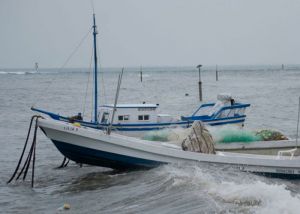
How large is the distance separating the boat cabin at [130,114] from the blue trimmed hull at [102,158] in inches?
173

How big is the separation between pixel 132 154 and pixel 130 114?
573 centimetres

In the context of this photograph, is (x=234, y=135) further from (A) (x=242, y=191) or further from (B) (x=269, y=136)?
(A) (x=242, y=191)

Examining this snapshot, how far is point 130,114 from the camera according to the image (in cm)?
2264

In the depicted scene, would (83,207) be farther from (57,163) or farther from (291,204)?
(57,163)

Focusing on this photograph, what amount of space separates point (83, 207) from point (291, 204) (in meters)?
5.22

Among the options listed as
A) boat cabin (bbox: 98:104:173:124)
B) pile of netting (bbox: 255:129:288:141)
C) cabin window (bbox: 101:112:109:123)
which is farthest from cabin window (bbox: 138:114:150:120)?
pile of netting (bbox: 255:129:288:141)

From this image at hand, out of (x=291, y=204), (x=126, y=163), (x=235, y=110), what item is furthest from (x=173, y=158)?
(x=235, y=110)

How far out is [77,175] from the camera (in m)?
18.7

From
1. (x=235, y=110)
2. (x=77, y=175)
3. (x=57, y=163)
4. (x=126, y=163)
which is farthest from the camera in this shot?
(x=235, y=110)

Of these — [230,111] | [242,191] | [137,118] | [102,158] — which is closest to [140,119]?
[137,118]

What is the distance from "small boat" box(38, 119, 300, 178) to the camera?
53.2ft

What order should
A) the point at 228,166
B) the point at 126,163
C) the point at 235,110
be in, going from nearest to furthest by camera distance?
the point at 228,166
the point at 126,163
the point at 235,110

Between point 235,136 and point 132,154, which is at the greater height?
point 235,136

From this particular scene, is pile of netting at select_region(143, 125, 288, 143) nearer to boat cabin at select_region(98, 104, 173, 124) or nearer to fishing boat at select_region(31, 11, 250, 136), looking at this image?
fishing boat at select_region(31, 11, 250, 136)
